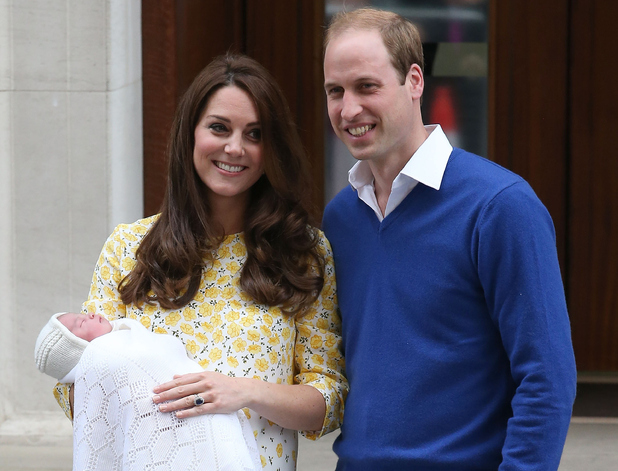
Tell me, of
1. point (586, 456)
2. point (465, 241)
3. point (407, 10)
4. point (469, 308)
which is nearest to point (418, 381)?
point (469, 308)

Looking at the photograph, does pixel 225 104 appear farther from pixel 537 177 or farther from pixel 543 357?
pixel 537 177

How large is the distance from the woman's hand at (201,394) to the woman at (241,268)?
117 millimetres

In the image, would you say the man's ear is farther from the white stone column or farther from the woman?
the white stone column

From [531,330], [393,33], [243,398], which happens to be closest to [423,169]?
[393,33]

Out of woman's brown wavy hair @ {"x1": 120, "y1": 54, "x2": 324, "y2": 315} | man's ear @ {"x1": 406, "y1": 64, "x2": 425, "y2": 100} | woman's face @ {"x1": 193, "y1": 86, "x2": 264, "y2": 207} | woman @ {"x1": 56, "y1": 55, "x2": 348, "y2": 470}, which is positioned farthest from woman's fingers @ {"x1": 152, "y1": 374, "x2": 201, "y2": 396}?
man's ear @ {"x1": 406, "y1": 64, "x2": 425, "y2": 100}

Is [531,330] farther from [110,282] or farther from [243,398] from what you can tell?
[110,282]

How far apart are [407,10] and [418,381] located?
2.50 metres

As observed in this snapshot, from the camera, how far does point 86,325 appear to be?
7.74 feet

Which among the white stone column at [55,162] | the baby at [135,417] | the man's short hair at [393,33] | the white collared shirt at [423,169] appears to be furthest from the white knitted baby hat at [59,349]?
the white stone column at [55,162]

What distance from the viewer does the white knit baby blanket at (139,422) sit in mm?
2129

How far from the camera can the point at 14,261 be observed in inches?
150

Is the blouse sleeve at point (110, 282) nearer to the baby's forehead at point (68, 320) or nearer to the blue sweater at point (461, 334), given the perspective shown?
the baby's forehead at point (68, 320)

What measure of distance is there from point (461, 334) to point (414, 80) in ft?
2.24

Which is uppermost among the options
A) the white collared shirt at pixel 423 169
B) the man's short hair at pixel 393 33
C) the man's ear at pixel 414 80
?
the man's short hair at pixel 393 33
